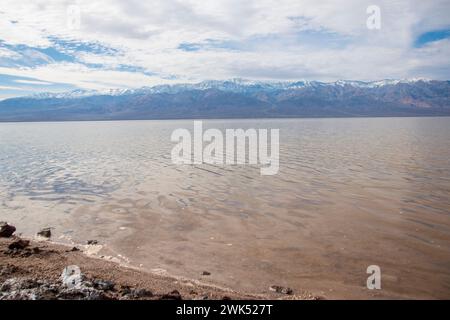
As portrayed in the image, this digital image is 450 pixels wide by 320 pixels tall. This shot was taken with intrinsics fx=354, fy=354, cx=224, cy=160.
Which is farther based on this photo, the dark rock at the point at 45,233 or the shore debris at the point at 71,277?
the dark rock at the point at 45,233

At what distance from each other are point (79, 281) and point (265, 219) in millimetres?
6970

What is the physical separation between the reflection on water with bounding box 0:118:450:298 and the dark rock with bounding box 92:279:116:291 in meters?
1.91

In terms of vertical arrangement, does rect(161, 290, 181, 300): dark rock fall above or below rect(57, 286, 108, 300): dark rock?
below

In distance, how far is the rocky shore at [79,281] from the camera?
6.04 meters

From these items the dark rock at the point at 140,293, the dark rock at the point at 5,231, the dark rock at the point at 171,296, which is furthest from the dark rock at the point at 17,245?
the dark rock at the point at 171,296

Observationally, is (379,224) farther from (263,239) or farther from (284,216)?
(263,239)

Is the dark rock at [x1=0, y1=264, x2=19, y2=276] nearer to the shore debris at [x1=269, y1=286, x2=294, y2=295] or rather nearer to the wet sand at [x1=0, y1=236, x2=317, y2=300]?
the wet sand at [x1=0, y1=236, x2=317, y2=300]

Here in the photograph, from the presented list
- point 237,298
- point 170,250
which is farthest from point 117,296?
point 170,250

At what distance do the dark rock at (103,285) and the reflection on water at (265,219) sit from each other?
191cm

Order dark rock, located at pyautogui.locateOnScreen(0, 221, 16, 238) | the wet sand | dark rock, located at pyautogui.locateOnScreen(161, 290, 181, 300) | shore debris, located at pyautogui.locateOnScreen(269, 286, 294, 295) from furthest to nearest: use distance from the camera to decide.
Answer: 1. dark rock, located at pyautogui.locateOnScreen(0, 221, 16, 238)
2. shore debris, located at pyautogui.locateOnScreen(269, 286, 294, 295)
3. the wet sand
4. dark rock, located at pyautogui.locateOnScreen(161, 290, 181, 300)

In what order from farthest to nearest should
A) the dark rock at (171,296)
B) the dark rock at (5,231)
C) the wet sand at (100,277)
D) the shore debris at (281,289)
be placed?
the dark rock at (5,231)
the shore debris at (281,289)
the wet sand at (100,277)
the dark rock at (171,296)

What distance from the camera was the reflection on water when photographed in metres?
8.20

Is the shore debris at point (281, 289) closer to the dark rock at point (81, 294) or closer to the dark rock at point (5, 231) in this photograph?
the dark rock at point (81, 294)

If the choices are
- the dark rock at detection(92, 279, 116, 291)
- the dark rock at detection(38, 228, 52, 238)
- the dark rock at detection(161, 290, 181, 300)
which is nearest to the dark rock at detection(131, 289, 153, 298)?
the dark rock at detection(161, 290, 181, 300)
